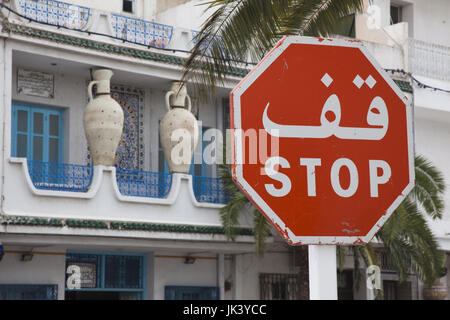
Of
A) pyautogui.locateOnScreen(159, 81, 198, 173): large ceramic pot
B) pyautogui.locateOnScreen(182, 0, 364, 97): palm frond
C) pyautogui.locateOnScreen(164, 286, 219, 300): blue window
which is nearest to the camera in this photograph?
pyautogui.locateOnScreen(182, 0, 364, 97): palm frond

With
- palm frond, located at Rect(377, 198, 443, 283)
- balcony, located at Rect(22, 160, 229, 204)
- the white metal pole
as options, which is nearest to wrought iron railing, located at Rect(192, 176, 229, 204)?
balcony, located at Rect(22, 160, 229, 204)

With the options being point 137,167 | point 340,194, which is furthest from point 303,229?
point 137,167

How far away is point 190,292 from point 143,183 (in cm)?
328

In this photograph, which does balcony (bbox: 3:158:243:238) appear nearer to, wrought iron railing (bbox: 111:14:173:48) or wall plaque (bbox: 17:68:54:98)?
wall plaque (bbox: 17:68:54:98)

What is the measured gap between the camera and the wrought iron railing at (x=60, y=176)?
640 inches

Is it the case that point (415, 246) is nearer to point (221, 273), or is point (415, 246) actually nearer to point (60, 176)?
point (221, 273)

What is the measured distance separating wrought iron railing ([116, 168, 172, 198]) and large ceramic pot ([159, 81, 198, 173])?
335mm

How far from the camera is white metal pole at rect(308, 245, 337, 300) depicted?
8.48ft

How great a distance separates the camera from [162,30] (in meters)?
17.7

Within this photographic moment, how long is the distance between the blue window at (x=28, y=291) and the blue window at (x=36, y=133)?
242cm

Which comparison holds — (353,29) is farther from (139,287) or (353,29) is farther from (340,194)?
(340,194)

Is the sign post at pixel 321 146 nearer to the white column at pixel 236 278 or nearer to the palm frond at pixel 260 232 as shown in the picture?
the palm frond at pixel 260 232

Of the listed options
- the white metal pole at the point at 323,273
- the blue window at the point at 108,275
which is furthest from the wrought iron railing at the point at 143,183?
the white metal pole at the point at 323,273

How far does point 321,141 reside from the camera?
8.80ft
